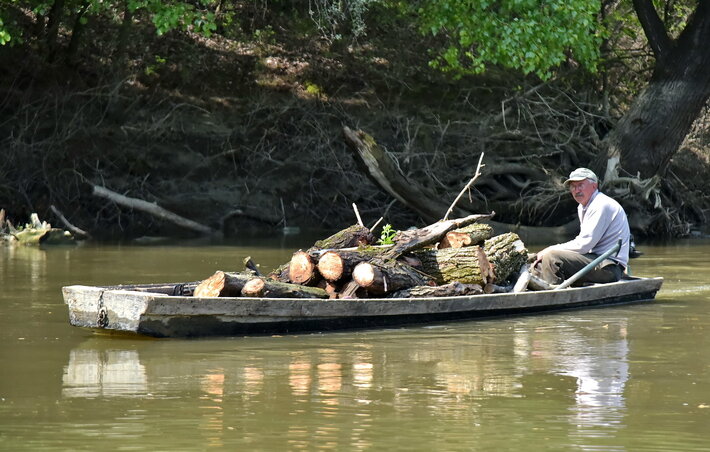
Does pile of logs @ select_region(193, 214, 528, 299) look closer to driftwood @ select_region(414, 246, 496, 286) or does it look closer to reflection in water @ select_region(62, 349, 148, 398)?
driftwood @ select_region(414, 246, 496, 286)

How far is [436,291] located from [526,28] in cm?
854

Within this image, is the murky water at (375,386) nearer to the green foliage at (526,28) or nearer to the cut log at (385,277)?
the cut log at (385,277)

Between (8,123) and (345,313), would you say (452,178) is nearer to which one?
(8,123)

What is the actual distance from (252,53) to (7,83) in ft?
16.0

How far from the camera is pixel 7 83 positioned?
22188 millimetres

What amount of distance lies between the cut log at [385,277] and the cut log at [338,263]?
74 mm

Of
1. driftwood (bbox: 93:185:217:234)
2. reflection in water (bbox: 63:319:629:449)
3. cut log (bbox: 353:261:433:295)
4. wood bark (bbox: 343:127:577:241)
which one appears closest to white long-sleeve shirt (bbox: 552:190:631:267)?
cut log (bbox: 353:261:433:295)

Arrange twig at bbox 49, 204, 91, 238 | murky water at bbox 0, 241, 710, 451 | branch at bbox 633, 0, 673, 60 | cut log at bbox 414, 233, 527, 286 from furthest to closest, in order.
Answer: twig at bbox 49, 204, 91, 238 < branch at bbox 633, 0, 673, 60 < cut log at bbox 414, 233, 527, 286 < murky water at bbox 0, 241, 710, 451

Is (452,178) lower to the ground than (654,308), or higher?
higher

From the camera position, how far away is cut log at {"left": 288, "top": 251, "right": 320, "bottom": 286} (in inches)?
420

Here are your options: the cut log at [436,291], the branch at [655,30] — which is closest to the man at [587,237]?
the cut log at [436,291]

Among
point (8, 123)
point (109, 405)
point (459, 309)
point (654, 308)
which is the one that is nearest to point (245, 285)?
point (459, 309)

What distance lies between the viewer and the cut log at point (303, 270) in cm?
1067

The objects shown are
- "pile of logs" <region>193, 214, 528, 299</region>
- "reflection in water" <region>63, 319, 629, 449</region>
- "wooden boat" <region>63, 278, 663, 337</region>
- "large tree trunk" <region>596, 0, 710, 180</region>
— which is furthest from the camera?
"large tree trunk" <region>596, 0, 710, 180</region>
